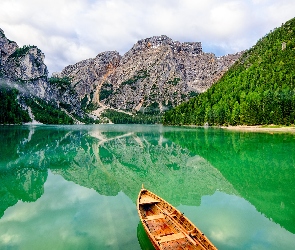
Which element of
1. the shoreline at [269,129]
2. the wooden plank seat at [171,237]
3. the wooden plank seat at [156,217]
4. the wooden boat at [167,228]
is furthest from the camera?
the shoreline at [269,129]

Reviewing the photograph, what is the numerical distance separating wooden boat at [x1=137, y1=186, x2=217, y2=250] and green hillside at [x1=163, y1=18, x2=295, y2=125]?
334 feet

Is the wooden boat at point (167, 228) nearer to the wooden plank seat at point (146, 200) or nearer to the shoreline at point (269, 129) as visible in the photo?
the wooden plank seat at point (146, 200)

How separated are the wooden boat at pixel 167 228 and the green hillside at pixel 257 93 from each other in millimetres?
101787

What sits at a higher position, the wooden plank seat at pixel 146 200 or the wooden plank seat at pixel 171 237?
the wooden plank seat at pixel 146 200

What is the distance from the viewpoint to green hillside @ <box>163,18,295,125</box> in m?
115

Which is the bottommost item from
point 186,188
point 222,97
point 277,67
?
point 186,188

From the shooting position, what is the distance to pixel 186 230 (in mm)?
14844

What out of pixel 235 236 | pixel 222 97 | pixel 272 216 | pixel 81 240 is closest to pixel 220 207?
pixel 272 216

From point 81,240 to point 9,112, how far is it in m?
175

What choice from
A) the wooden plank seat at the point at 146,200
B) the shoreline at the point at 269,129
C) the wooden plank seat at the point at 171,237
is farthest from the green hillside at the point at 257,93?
the wooden plank seat at the point at 171,237

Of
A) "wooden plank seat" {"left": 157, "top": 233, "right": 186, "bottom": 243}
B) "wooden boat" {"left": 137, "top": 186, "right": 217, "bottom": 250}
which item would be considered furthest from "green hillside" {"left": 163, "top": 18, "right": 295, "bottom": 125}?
"wooden plank seat" {"left": 157, "top": 233, "right": 186, "bottom": 243}

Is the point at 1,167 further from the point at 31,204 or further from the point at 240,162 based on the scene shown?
the point at 240,162

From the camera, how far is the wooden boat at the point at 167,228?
13.1 m

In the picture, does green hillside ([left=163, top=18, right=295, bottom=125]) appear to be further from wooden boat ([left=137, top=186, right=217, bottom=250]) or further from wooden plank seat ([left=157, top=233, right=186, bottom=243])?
wooden plank seat ([left=157, top=233, right=186, bottom=243])
